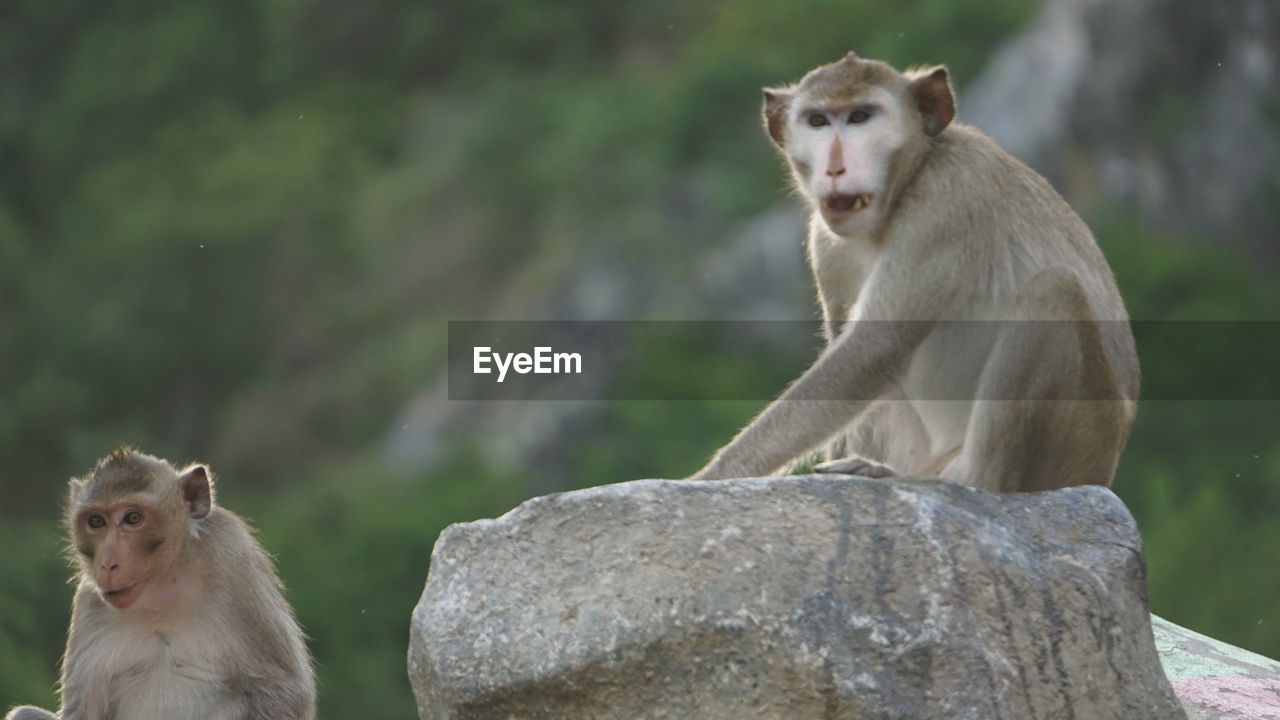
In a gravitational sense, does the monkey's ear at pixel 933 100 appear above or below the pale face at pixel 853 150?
above

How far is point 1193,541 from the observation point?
22.8 metres

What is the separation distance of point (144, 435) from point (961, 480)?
29413 mm

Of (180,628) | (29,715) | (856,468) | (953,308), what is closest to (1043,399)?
(953,308)

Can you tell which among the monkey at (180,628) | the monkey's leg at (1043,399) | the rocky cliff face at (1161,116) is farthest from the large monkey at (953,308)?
the rocky cliff face at (1161,116)

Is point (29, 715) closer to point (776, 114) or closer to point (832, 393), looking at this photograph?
point (832, 393)

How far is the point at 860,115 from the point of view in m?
6.30

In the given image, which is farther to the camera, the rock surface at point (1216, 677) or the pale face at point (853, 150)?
the rock surface at point (1216, 677)

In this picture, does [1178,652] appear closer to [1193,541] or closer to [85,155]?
[1193,541]

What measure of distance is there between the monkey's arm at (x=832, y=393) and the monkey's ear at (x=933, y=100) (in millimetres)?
641

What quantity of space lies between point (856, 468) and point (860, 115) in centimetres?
115

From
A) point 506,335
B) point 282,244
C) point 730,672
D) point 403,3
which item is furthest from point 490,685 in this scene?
point 403,3

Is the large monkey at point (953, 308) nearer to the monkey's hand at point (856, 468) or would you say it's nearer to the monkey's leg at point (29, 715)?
the monkey's hand at point (856, 468)

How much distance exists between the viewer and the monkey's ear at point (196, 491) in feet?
19.8

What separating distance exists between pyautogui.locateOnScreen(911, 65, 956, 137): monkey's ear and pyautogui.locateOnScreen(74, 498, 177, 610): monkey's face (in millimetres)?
2616
